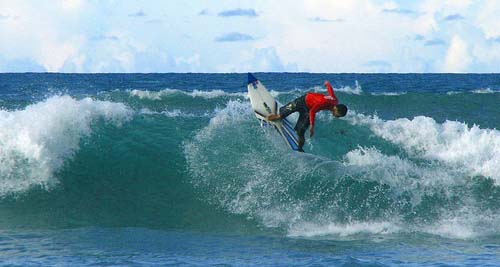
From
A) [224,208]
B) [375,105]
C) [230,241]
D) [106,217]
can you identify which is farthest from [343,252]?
[375,105]

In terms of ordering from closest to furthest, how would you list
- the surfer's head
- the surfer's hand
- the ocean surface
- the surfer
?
the ocean surface, the surfer's head, the surfer, the surfer's hand

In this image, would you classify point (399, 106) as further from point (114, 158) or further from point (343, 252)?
point (343, 252)

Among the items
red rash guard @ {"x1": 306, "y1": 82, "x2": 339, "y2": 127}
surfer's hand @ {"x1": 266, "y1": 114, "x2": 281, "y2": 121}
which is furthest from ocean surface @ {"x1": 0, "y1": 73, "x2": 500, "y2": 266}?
red rash guard @ {"x1": 306, "y1": 82, "x2": 339, "y2": 127}

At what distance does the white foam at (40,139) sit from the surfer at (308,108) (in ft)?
11.6

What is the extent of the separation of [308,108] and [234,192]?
181cm

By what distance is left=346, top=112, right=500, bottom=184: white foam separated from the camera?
13070 millimetres

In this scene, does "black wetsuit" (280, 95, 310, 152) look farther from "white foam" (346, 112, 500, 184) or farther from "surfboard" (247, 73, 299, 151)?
"white foam" (346, 112, 500, 184)

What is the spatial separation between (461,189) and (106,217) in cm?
591

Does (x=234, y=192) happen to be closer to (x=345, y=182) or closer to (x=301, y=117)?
(x=301, y=117)

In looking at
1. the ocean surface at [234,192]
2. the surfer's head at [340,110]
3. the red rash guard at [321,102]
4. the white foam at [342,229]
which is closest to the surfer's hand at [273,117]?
the ocean surface at [234,192]

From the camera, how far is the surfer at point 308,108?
11.1 m

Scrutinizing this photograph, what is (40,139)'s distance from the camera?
474 inches

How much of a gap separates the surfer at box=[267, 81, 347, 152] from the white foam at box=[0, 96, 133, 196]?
3.53 metres

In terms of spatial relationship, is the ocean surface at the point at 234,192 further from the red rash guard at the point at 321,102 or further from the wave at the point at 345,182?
the red rash guard at the point at 321,102
